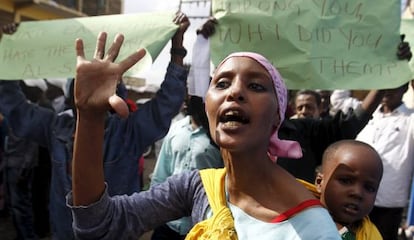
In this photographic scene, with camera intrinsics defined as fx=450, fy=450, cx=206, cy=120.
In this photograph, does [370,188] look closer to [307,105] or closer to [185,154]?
[185,154]

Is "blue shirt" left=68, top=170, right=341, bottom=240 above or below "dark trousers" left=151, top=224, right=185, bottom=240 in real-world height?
above

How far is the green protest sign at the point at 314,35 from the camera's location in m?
2.59

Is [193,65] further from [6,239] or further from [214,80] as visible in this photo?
[6,239]

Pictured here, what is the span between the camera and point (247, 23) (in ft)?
8.61

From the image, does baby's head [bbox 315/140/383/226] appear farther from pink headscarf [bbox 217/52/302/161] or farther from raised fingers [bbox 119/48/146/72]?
raised fingers [bbox 119/48/146/72]

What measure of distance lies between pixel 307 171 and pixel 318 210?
1540 mm

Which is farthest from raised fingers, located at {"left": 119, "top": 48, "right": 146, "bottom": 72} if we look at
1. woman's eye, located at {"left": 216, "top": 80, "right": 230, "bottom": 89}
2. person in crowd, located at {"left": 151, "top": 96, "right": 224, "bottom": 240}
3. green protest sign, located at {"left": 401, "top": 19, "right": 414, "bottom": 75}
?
green protest sign, located at {"left": 401, "top": 19, "right": 414, "bottom": 75}

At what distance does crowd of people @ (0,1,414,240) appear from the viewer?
127 cm

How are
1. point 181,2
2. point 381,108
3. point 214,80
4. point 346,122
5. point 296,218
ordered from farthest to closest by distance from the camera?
point 381,108 → point 181,2 → point 346,122 → point 214,80 → point 296,218

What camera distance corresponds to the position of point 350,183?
75.3 inches

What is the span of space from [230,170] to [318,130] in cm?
146

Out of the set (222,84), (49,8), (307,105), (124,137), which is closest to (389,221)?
(307,105)

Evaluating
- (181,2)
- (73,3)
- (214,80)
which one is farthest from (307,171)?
(73,3)

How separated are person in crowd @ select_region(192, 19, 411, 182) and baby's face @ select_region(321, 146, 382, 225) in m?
0.58
